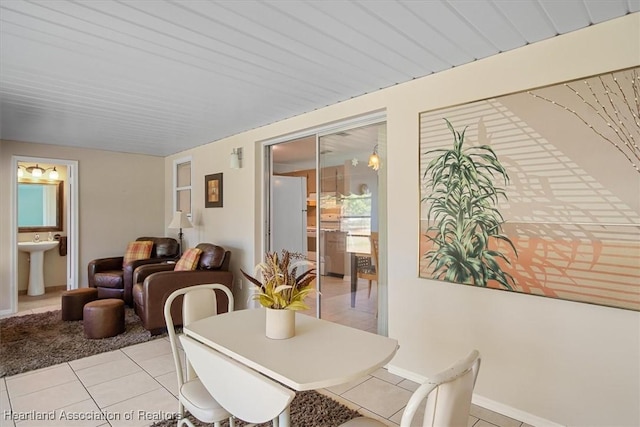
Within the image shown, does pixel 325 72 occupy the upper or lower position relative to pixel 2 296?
upper

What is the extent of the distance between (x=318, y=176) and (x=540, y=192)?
2.10 meters

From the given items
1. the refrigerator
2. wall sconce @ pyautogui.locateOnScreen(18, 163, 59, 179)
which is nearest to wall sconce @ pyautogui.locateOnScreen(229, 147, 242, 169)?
the refrigerator

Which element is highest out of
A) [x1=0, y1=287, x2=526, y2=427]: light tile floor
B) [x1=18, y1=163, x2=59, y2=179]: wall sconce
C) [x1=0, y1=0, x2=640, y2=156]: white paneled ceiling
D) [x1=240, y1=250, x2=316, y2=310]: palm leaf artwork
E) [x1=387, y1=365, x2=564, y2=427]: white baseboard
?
[x1=0, y1=0, x2=640, y2=156]: white paneled ceiling

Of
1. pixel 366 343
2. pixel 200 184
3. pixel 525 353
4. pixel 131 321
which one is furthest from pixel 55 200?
pixel 525 353

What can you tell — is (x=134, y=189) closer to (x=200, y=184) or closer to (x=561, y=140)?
(x=200, y=184)

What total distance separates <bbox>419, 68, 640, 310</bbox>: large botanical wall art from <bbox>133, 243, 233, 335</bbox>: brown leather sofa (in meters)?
2.52

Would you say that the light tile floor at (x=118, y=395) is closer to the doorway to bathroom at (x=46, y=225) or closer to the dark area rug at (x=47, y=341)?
the dark area rug at (x=47, y=341)

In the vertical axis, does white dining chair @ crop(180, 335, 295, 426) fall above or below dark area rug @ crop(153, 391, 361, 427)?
above

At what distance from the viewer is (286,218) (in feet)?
14.8

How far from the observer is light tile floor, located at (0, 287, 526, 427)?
7.39ft

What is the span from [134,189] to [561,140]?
237 inches

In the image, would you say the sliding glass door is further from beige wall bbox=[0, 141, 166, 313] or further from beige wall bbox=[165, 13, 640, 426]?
beige wall bbox=[0, 141, 166, 313]

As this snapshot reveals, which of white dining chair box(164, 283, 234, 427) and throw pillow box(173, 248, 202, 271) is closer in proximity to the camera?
white dining chair box(164, 283, 234, 427)

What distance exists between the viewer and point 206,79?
2.68m
